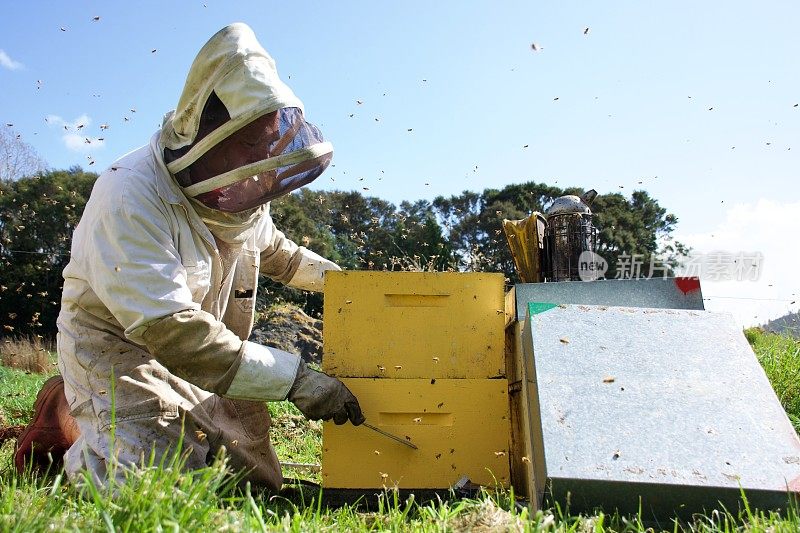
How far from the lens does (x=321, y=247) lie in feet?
65.9

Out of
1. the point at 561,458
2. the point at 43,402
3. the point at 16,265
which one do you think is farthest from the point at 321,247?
the point at 561,458

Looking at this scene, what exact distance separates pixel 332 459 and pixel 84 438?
1096mm

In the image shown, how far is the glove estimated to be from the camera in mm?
2692

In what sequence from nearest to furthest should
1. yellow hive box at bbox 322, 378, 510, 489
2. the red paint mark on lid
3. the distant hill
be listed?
yellow hive box at bbox 322, 378, 510, 489, the red paint mark on lid, the distant hill

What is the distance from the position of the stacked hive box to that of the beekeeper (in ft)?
0.53

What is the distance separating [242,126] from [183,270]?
2.19ft

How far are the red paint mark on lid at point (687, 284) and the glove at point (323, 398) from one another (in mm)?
1673

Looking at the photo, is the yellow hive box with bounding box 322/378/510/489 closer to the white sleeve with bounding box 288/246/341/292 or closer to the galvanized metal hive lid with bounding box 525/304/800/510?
the galvanized metal hive lid with bounding box 525/304/800/510

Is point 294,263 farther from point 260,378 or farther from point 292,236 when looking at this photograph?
point 292,236

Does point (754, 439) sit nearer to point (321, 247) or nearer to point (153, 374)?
point (153, 374)

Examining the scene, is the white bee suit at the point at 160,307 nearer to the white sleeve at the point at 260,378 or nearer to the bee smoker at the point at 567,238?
the white sleeve at the point at 260,378

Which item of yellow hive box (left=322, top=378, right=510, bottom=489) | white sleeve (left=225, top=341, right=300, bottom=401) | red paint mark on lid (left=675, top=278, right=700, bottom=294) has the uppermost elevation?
red paint mark on lid (left=675, top=278, right=700, bottom=294)

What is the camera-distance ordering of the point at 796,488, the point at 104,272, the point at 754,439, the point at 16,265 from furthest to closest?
1. the point at 16,265
2. the point at 104,272
3. the point at 754,439
4. the point at 796,488

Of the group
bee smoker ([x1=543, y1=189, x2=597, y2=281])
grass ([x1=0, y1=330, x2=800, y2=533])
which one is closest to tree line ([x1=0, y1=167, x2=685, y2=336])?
bee smoker ([x1=543, y1=189, x2=597, y2=281])
